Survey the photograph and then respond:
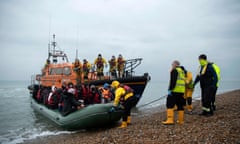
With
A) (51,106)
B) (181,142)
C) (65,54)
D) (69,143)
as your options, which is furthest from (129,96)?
(65,54)

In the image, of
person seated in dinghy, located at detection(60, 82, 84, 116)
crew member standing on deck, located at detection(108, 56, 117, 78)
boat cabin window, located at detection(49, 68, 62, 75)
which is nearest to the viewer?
person seated in dinghy, located at detection(60, 82, 84, 116)

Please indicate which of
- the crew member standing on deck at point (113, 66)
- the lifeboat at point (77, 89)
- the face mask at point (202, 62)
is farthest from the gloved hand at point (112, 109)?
the crew member standing on deck at point (113, 66)

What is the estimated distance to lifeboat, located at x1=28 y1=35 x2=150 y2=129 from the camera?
6195 mm

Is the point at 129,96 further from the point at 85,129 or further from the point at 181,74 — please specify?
the point at 85,129

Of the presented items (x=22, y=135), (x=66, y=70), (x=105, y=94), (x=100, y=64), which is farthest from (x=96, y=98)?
(x=66, y=70)

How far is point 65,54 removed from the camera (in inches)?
606

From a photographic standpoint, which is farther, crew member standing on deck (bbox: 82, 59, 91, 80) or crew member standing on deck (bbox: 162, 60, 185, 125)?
crew member standing on deck (bbox: 82, 59, 91, 80)

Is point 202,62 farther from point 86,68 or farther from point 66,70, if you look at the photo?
point 66,70

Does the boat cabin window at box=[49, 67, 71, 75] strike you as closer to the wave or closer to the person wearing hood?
the wave

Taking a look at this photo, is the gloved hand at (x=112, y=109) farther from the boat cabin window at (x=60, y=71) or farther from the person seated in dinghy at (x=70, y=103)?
the boat cabin window at (x=60, y=71)

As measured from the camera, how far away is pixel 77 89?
7.61m

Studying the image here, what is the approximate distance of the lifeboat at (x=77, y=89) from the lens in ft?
20.3

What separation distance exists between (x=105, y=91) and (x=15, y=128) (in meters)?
4.26

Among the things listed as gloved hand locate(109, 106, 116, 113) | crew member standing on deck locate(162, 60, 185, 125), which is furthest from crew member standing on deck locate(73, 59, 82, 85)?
crew member standing on deck locate(162, 60, 185, 125)
